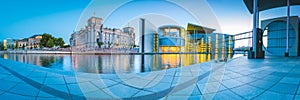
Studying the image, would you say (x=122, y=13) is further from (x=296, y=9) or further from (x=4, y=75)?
(x=296, y=9)

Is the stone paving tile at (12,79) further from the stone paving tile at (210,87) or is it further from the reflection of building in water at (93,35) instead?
the stone paving tile at (210,87)

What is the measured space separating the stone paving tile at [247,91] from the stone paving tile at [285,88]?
226 millimetres

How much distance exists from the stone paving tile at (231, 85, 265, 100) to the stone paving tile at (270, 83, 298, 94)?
23 centimetres

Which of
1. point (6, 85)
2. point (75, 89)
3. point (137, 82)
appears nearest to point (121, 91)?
point (137, 82)

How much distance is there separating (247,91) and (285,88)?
0.56 metres

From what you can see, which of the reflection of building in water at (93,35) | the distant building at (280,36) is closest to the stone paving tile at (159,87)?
the reflection of building in water at (93,35)

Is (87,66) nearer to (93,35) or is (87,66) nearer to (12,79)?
(12,79)

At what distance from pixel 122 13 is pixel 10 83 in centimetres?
253

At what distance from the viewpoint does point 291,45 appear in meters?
14.7

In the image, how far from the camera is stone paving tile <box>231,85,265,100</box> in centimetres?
229

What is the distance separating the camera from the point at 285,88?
2.45 metres

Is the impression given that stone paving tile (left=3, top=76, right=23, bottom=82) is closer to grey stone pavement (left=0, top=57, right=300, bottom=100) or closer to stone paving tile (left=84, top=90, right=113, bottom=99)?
grey stone pavement (left=0, top=57, right=300, bottom=100)

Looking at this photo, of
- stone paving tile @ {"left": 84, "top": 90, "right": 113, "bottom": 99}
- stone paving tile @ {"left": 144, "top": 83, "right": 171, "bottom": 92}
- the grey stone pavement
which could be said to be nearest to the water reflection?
the grey stone pavement

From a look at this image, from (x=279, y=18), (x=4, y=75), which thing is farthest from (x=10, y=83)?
(x=279, y=18)
